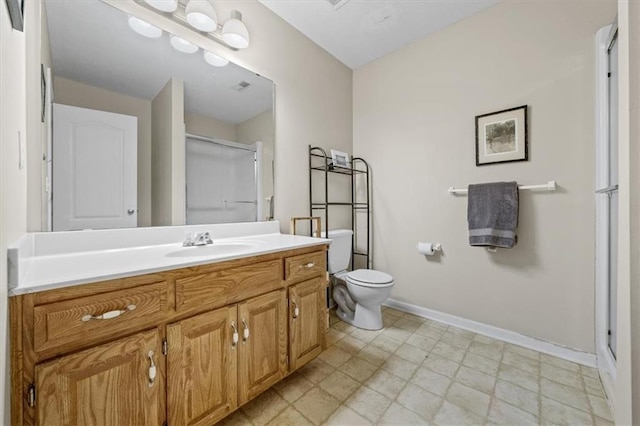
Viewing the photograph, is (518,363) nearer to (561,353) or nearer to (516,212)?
(561,353)

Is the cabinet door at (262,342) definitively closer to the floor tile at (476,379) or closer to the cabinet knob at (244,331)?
the cabinet knob at (244,331)

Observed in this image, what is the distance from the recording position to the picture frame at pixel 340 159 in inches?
91.9

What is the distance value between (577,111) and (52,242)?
9.52 ft

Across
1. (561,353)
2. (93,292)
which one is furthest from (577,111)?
(93,292)

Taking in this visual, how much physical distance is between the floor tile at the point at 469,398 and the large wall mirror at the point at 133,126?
1.58m

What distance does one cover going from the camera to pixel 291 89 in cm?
205

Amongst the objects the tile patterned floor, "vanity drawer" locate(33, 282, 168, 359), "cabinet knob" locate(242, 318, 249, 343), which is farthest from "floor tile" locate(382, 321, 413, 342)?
"vanity drawer" locate(33, 282, 168, 359)

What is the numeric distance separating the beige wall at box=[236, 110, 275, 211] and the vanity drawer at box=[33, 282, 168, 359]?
1081 mm

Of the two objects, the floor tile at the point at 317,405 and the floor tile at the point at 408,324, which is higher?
the floor tile at the point at 408,324

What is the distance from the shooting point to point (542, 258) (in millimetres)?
1711

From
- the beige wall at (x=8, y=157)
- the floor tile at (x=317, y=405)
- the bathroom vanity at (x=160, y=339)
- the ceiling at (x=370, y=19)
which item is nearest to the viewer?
the beige wall at (x=8, y=157)

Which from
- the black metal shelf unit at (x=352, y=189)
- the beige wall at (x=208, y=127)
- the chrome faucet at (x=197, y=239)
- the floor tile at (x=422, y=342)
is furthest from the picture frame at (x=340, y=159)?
the floor tile at (x=422, y=342)

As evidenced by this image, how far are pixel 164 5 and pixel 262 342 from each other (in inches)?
71.5

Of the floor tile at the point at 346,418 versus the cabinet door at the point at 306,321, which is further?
the cabinet door at the point at 306,321
